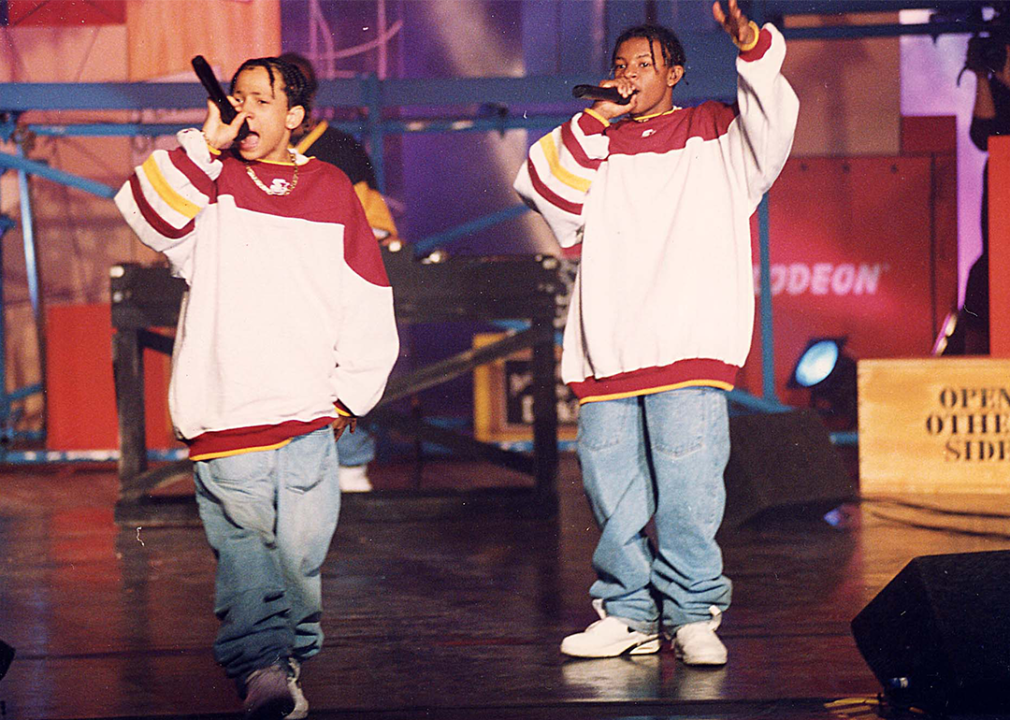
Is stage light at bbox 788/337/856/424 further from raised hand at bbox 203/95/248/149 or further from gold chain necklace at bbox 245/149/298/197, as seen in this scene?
raised hand at bbox 203/95/248/149

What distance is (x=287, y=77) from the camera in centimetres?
234

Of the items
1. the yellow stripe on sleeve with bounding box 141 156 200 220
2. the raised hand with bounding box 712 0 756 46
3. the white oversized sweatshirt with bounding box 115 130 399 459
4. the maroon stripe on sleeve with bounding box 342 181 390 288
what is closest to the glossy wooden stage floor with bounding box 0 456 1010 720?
the white oversized sweatshirt with bounding box 115 130 399 459

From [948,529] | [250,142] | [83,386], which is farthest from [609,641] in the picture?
[83,386]

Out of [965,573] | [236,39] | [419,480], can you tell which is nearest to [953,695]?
[965,573]

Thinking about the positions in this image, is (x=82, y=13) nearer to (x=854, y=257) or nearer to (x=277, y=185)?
(x=854, y=257)

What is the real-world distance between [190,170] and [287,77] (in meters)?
0.28

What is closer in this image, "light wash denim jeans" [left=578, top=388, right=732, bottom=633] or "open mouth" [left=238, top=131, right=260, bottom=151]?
"open mouth" [left=238, top=131, right=260, bottom=151]

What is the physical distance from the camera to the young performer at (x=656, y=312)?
2543mm

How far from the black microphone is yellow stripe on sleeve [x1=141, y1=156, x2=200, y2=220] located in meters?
0.80

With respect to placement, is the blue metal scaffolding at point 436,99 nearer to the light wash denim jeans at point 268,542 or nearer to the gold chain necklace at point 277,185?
the gold chain necklace at point 277,185

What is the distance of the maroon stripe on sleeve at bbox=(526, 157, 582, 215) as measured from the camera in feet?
8.57

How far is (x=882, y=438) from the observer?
15.8ft

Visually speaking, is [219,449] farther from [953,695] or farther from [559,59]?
[559,59]

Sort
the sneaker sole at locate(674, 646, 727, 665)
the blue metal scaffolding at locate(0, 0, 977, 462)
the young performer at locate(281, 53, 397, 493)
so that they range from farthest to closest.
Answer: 1. the blue metal scaffolding at locate(0, 0, 977, 462)
2. the young performer at locate(281, 53, 397, 493)
3. the sneaker sole at locate(674, 646, 727, 665)
